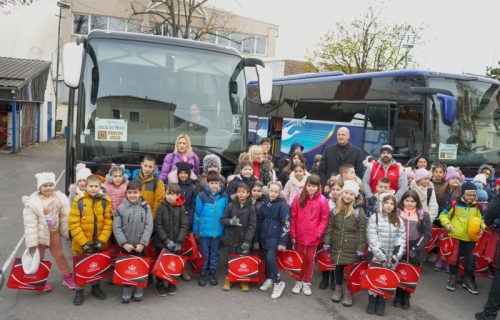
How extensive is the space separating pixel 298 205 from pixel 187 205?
1.45 metres

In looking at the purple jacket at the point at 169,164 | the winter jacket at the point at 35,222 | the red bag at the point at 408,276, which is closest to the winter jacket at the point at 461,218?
the red bag at the point at 408,276

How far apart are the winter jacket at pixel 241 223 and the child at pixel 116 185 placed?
127 cm

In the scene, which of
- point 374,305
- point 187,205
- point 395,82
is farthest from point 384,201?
point 395,82

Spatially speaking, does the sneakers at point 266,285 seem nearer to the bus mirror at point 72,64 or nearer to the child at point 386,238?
the child at point 386,238

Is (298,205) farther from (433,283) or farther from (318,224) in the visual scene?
(433,283)

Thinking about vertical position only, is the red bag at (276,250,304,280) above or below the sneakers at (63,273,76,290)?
above

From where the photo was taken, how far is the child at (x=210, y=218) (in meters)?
5.56

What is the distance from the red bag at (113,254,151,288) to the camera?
4.95 metres

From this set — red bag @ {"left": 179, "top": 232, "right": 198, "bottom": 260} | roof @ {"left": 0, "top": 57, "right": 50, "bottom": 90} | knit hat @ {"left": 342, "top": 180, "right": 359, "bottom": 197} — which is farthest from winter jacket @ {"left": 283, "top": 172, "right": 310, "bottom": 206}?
roof @ {"left": 0, "top": 57, "right": 50, "bottom": 90}

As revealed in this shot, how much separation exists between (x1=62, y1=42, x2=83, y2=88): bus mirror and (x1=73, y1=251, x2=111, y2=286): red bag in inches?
89.5

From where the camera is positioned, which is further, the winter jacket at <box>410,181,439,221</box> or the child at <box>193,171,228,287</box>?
the winter jacket at <box>410,181,439,221</box>

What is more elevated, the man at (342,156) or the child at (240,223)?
the man at (342,156)

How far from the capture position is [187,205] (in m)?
5.81

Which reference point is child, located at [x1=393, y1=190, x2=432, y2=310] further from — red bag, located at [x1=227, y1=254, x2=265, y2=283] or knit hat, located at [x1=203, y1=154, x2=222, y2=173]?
knit hat, located at [x1=203, y1=154, x2=222, y2=173]
